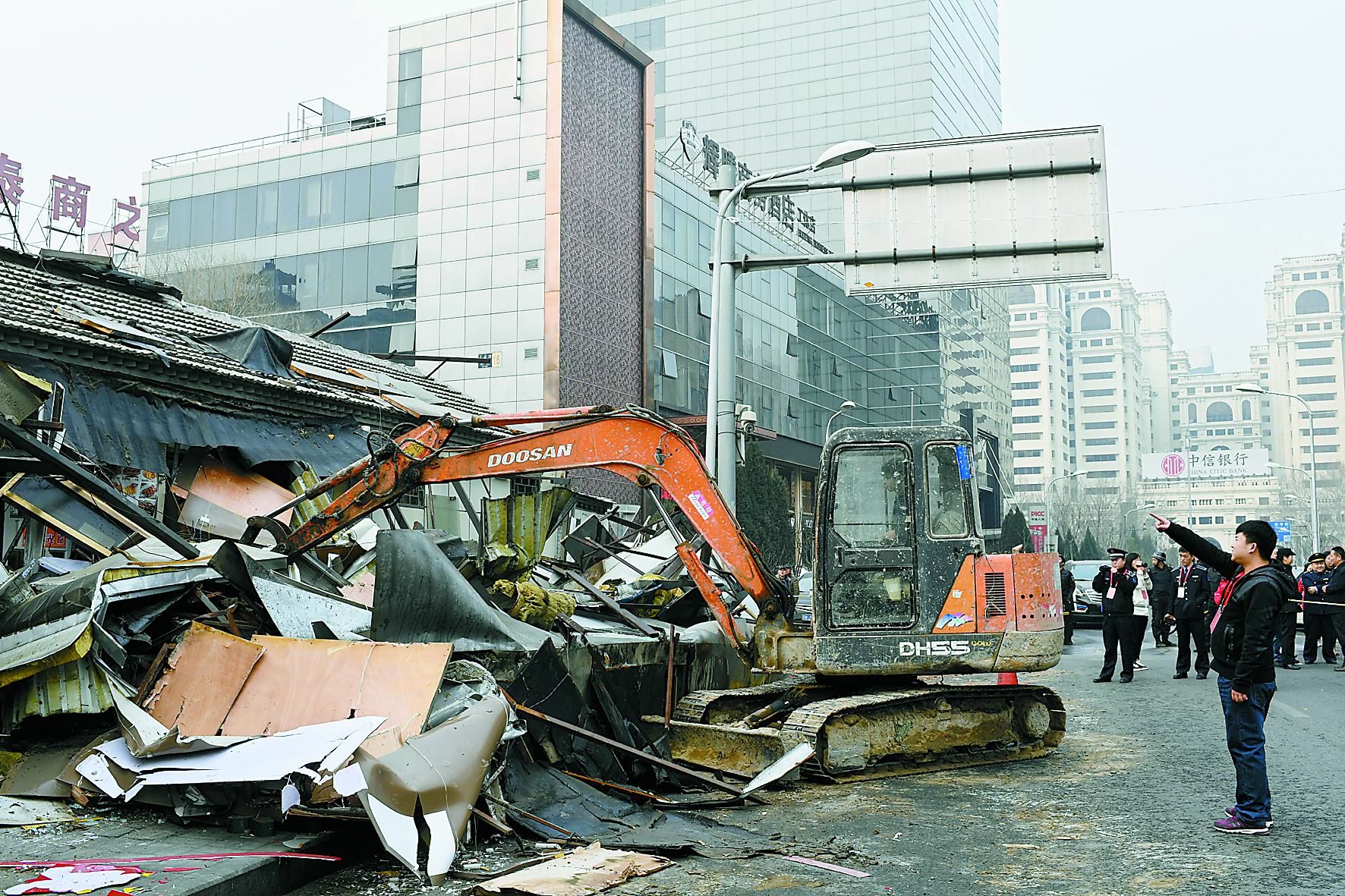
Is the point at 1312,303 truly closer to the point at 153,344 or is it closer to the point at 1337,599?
the point at 1337,599

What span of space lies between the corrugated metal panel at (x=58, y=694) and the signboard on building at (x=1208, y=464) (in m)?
83.7

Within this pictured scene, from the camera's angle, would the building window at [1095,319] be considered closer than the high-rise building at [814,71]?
No

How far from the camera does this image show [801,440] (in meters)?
55.5

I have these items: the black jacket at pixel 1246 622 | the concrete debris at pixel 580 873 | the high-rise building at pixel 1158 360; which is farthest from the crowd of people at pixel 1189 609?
the high-rise building at pixel 1158 360

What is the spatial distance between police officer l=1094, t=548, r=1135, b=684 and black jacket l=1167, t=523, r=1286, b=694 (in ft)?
29.7

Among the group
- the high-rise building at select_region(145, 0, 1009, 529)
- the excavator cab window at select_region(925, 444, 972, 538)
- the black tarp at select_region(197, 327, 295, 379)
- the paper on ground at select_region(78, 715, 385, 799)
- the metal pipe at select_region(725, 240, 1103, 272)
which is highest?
the high-rise building at select_region(145, 0, 1009, 529)

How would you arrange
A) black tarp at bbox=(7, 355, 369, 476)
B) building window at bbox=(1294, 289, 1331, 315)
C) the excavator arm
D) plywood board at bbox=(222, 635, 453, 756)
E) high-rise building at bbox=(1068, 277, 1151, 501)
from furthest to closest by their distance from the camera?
high-rise building at bbox=(1068, 277, 1151, 501) < building window at bbox=(1294, 289, 1331, 315) < black tarp at bbox=(7, 355, 369, 476) < the excavator arm < plywood board at bbox=(222, 635, 453, 756)

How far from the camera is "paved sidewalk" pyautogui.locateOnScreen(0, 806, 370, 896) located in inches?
213

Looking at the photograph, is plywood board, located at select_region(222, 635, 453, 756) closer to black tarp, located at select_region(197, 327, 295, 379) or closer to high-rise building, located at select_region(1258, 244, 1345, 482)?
black tarp, located at select_region(197, 327, 295, 379)

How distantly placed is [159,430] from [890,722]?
8.29m

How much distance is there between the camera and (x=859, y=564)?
10.1m

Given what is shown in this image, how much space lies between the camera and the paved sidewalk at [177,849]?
5414mm

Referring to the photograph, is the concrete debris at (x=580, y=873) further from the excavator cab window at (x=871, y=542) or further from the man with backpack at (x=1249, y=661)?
the excavator cab window at (x=871, y=542)

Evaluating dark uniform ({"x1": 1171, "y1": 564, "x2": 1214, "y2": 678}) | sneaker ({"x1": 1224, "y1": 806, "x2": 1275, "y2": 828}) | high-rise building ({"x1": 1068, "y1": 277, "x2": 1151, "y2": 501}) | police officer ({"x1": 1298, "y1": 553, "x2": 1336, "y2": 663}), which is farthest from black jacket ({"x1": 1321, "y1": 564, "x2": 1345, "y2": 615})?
high-rise building ({"x1": 1068, "y1": 277, "x2": 1151, "y2": 501})
